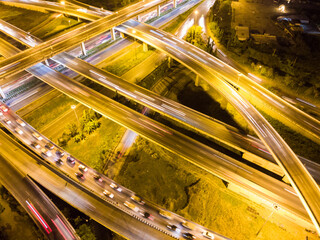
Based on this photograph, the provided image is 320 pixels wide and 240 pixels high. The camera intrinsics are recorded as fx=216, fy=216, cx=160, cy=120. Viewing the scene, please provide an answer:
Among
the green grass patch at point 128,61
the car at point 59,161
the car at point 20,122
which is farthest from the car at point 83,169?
the green grass patch at point 128,61

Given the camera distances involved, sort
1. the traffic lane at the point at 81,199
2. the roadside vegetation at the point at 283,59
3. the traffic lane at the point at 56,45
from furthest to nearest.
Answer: the roadside vegetation at the point at 283,59, the traffic lane at the point at 56,45, the traffic lane at the point at 81,199

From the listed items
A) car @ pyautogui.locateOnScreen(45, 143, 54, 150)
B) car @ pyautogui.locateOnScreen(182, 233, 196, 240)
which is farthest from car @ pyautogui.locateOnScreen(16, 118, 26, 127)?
car @ pyautogui.locateOnScreen(182, 233, 196, 240)

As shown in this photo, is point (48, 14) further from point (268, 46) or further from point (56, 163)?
point (268, 46)

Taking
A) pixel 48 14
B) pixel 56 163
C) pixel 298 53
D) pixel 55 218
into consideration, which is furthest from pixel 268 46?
pixel 48 14

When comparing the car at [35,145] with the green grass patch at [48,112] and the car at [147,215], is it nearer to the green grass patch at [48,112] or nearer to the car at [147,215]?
the green grass patch at [48,112]

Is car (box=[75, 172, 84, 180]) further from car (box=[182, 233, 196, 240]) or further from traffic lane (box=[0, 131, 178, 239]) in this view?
car (box=[182, 233, 196, 240])

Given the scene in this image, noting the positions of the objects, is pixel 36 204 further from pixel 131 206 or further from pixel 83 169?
pixel 131 206
